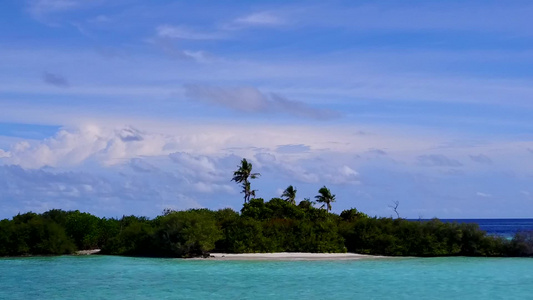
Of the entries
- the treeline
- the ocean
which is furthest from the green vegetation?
the ocean

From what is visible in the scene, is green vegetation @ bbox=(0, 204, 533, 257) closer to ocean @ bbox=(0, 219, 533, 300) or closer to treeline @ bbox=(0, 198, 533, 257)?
treeline @ bbox=(0, 198, 533, 257)

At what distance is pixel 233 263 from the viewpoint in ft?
145

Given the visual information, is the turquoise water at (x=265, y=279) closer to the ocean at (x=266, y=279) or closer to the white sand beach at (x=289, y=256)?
the ocean at (x=266, y=279)

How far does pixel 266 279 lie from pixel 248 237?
1553cm

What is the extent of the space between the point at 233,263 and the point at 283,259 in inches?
196

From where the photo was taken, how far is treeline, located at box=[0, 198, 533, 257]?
1932 inches

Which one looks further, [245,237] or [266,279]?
[245,237]

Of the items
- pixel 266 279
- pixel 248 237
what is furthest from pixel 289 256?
pixel 266 279

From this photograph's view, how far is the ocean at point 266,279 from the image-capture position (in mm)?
29375

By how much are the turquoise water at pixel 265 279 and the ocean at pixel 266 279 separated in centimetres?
4

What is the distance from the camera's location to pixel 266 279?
34.9 m

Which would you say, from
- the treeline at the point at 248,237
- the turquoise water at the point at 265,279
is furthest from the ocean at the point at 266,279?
the treeline at the point at 248,237

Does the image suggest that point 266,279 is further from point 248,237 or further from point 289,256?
point 248,237

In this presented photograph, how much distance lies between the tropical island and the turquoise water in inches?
92.8
